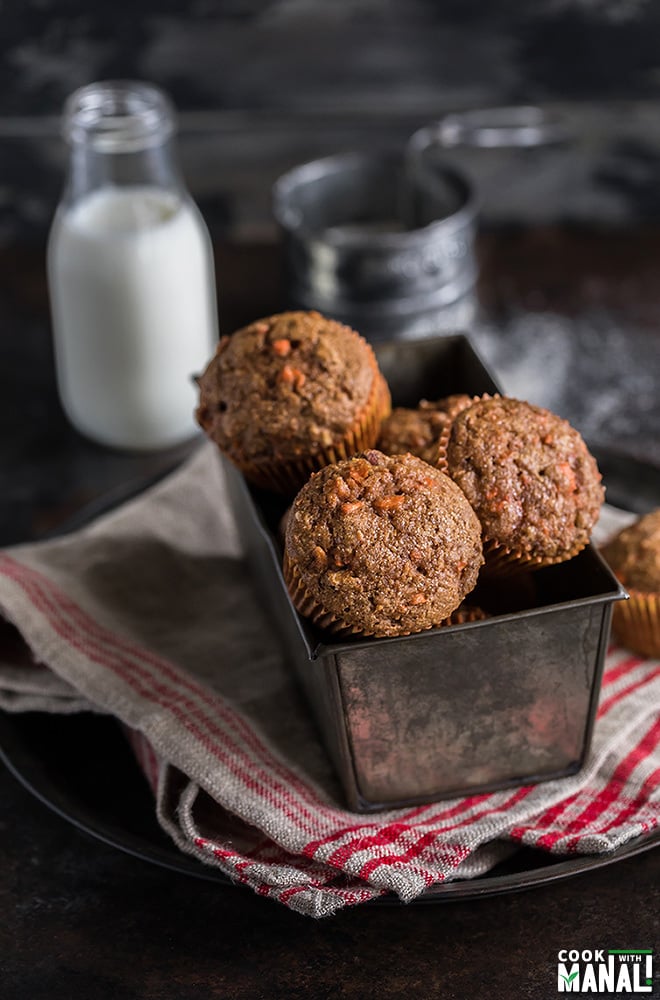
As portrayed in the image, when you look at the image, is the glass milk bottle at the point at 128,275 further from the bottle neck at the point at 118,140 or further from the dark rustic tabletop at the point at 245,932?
the dark rustic tabletop at the point at 245,932

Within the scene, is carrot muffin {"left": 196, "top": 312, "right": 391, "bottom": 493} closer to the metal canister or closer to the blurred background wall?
the metal canister

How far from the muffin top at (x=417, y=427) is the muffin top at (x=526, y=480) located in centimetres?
8

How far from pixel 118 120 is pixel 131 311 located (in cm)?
29

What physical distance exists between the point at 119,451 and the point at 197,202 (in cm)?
84

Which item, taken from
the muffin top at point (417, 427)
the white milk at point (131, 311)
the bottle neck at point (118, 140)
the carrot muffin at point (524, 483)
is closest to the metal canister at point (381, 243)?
the white milk at point (131, 311)

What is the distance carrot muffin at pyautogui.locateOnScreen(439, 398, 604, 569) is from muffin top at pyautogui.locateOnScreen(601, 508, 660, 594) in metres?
0.25

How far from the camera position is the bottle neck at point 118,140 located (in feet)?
6.18

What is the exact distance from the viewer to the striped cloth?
50.2 inches

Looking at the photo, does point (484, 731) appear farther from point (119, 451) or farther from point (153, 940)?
point (119, 451)

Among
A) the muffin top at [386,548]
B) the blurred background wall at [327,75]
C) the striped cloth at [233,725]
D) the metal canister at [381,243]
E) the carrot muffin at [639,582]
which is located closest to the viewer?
the muffin top at [386,548]

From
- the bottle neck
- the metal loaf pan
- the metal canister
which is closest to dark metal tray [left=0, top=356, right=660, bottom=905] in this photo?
the metal loaf pan

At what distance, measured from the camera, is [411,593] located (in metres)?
1.17

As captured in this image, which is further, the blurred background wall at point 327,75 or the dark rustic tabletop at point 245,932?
the blurred background wall at point 327,75

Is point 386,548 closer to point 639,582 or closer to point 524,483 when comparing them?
point 524,483
